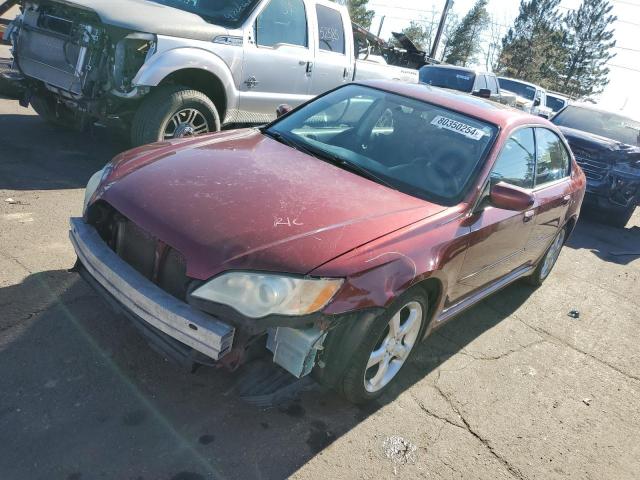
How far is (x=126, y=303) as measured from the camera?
8.23 feet

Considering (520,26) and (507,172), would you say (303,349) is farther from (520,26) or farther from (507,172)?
(520,26)

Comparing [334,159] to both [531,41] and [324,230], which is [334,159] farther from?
[531,41]

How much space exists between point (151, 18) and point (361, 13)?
53.9m

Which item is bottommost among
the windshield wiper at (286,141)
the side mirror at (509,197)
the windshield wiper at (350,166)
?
the windshield wiper at (286,141)

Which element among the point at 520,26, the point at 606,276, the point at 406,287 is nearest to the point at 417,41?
the point at 520,26

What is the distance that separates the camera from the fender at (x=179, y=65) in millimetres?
4988

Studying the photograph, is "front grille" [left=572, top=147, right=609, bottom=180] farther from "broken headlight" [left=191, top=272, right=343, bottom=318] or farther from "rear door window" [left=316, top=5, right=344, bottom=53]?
"broken headlight" [left=191, top=272, right=343, bottom=318]

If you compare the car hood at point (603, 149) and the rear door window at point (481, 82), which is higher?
the rear door window at point (481, 82)

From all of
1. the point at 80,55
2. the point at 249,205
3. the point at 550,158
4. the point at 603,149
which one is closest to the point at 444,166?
the point at 249,205

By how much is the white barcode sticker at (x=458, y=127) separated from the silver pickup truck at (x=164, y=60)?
111 inches

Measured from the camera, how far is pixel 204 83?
5781mm

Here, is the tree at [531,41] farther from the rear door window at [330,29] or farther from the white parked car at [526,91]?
the rear door window at [330,29]

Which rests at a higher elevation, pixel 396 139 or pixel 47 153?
pixel 396 139

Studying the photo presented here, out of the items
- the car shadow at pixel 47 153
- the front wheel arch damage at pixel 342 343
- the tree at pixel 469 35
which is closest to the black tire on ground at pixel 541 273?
the front wheel arch damage at pixel 342 343
